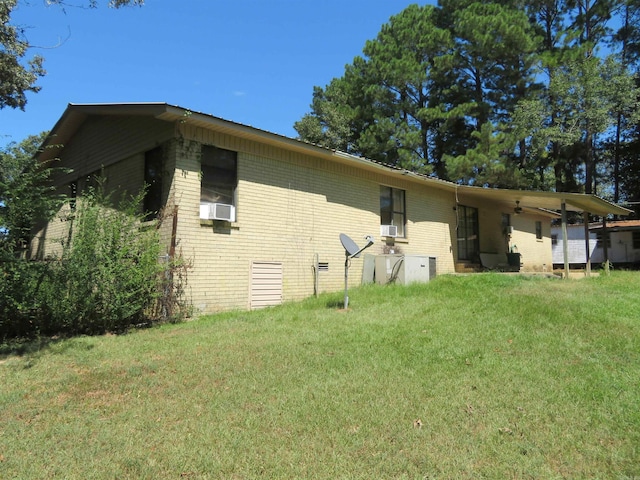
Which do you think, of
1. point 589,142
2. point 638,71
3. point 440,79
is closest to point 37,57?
point 440,79

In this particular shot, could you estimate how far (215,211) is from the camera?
30.2 feet

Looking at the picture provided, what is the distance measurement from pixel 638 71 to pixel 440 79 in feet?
45.1

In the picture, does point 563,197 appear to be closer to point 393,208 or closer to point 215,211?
point 393,208

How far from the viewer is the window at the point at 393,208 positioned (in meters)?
14.0

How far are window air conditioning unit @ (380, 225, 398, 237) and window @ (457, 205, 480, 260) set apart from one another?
15.7ft

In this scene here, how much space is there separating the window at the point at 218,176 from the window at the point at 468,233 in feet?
34.8

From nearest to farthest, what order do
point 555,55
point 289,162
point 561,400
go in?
point 561,400 < point 289,162 < point 555,55

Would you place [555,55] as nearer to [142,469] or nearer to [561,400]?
[561,400]

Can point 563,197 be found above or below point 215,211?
above

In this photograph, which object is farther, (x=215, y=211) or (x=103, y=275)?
(x=215, y=211)

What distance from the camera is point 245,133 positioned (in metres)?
9.60

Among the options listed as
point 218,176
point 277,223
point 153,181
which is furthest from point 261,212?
point 153,181

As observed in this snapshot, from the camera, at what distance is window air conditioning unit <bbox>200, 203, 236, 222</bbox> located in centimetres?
921

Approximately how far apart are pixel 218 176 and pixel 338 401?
6573 millimetres
